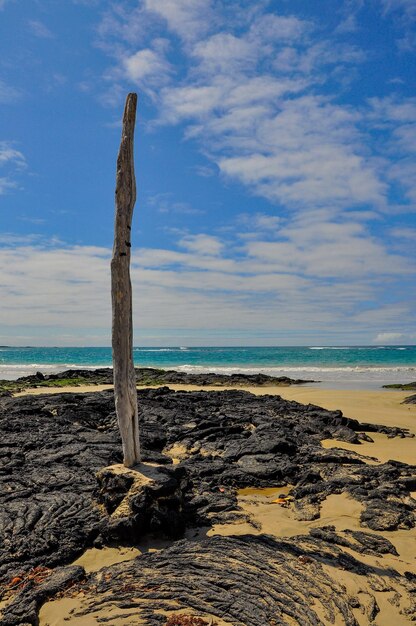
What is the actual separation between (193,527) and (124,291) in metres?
3.43

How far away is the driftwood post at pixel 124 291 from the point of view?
5.97m

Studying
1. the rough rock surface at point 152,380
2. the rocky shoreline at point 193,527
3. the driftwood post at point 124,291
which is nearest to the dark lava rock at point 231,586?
the rocky shoreline at point 193,527

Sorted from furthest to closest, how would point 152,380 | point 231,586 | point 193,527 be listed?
point 152,380 → point 193,527 → point 231,586

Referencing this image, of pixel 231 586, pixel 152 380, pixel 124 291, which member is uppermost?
pixel 124 291

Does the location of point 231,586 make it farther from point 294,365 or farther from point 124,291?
point 294,365

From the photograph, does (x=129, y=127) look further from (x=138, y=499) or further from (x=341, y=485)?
(x=341, y=485)

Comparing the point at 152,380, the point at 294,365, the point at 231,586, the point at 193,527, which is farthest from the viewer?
the point at 294,365

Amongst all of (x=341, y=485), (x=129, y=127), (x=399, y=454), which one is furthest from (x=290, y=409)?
(x=129, y=127)

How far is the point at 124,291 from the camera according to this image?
19.7ft

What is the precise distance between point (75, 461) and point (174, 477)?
3.27 m

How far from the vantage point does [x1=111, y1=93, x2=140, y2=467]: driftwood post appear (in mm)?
5969

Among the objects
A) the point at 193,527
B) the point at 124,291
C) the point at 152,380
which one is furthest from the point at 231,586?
the point at 152,380

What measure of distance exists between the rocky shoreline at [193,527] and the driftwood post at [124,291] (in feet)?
1.93

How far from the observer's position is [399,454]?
1057 centimetres
